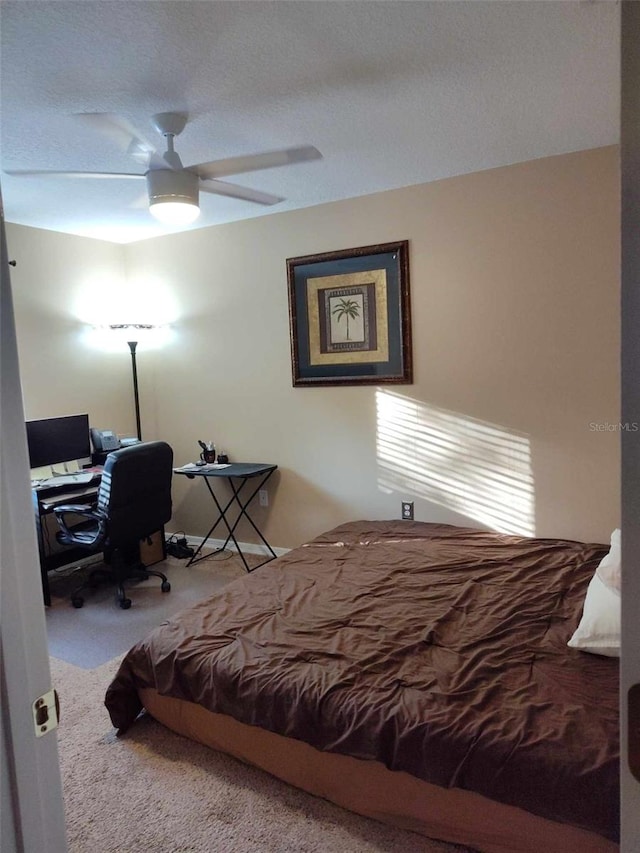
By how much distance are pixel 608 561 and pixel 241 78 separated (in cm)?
225

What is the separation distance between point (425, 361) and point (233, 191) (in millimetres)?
1584

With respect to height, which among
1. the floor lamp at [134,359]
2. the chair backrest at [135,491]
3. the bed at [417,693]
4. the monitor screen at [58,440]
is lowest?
the bed at [417,693]

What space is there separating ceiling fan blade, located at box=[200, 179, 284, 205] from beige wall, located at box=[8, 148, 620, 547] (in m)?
1.13

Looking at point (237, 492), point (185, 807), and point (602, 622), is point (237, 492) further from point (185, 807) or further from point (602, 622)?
point (602, 622)

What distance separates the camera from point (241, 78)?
6.89ft

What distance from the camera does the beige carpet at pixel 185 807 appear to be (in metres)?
1.73

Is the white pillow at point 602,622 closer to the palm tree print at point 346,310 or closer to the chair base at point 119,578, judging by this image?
the palm tree print at point 346,310

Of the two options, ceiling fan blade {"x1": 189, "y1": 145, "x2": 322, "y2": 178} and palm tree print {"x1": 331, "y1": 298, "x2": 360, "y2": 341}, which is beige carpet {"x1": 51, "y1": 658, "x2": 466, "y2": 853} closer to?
ceiling fan blade {"x1": 189, "y1": 145, "x2": 322, "y2": 178}

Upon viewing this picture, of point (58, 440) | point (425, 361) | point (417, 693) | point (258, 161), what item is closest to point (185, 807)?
point (417, 693)

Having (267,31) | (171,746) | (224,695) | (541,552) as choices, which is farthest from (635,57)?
(541,552)

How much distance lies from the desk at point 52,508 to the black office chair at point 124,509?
0.07 meters

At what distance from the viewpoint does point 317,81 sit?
216 centimetres

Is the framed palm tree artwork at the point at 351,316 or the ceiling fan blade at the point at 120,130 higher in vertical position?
the ceiling fan blade at the point at 120,130

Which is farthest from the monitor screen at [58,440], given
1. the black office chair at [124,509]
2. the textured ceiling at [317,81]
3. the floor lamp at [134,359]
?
the textured ceiling at [317,81]
